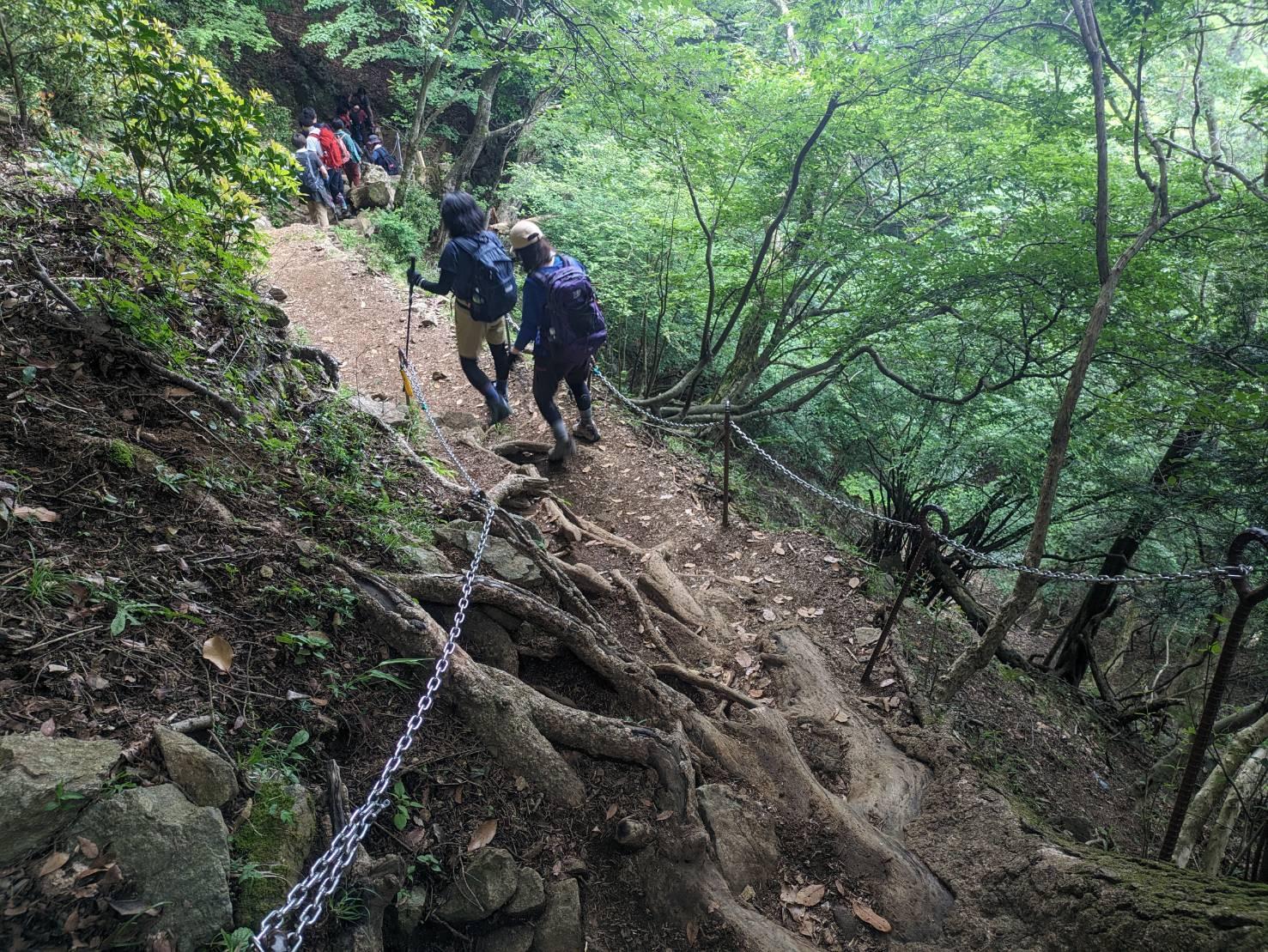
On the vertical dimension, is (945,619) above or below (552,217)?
below

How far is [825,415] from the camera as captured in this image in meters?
11.8

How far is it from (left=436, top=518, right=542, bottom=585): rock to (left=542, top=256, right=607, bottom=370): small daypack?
8.26ft

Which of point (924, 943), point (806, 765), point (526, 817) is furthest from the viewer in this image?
point (806, 765)

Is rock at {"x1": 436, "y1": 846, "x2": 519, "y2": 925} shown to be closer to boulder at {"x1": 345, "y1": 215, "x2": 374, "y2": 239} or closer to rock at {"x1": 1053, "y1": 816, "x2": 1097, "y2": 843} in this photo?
rock at {"x1": 1053, "y1": 816, "x2": 1097, "y2": 843}

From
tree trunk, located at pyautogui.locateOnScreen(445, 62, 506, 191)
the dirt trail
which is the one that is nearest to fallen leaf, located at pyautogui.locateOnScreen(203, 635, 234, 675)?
the dirt trail

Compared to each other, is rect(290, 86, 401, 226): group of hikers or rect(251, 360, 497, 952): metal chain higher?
rect(290, 86, 401, 226): group of hikers

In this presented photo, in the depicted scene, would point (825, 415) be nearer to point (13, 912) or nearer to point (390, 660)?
point (390, 660)

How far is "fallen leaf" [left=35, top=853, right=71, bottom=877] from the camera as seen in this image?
168cm

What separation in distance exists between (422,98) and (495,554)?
38.9 ft

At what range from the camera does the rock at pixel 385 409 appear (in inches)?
233

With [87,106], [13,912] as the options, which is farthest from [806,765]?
[87,106]

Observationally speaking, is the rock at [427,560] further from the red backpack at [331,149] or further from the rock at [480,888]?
the red backpack at [331,149]

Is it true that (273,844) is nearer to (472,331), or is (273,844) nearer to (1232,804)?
(1232,804)

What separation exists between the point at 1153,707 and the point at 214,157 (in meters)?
9.97
